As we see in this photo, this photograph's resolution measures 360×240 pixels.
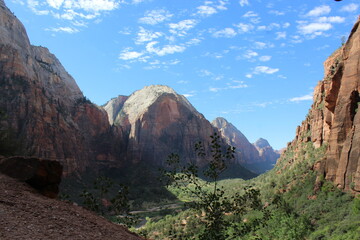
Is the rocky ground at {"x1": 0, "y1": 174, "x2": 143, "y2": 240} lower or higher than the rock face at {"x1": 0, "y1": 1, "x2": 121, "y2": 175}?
lower

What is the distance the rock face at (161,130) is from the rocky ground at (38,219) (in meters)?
131

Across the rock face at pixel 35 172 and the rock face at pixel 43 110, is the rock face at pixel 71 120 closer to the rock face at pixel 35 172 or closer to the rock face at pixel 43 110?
the rock face at pixel 43 110

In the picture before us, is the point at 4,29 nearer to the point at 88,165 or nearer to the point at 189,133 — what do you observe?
the point at 88,165

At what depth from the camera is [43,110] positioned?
90.7 meters

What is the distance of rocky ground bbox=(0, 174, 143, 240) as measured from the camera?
993 cm

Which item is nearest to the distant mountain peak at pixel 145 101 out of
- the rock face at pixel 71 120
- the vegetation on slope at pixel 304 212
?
the rock face at pixel 71 120

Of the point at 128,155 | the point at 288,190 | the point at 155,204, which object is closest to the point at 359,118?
the point at 288,190

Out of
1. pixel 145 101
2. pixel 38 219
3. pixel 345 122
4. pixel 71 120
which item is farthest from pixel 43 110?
pixel 145 101

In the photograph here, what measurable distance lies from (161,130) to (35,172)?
145 metres

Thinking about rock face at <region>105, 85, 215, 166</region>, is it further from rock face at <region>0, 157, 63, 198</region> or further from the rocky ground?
the rocky ground

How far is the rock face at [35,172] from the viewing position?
15.8m

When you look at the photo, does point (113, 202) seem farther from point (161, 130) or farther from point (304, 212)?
point (161, 130)

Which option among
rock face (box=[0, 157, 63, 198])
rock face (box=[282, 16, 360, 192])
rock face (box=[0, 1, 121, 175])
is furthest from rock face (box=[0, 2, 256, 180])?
rock face (box=[282, 16, 360, 192])

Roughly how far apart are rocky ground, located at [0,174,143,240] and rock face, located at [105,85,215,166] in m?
131
